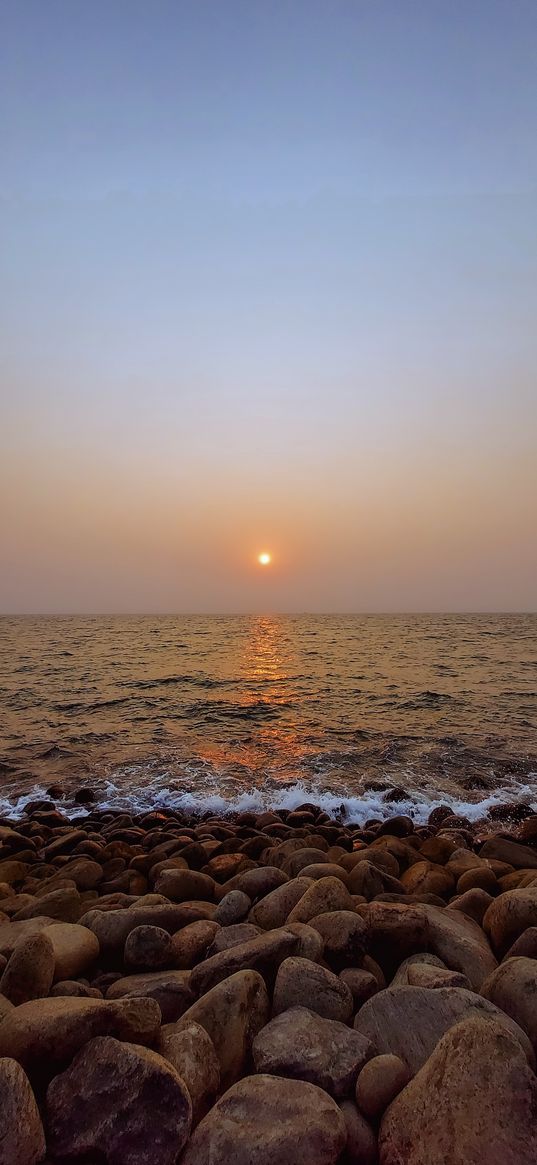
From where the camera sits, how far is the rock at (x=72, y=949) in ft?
11.9

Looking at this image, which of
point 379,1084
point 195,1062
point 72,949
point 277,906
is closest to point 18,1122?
point 195,1062

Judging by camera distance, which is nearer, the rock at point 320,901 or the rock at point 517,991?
the rock at point 517,991

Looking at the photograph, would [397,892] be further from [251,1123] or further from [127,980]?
[251,1123]

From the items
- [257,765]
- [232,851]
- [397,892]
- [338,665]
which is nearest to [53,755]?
[257,765]

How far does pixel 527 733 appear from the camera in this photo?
556 inches

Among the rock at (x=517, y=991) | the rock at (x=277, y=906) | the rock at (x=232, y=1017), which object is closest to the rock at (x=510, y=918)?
the rock at (x=517, y=991)

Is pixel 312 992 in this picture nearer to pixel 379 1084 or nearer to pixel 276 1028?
pixel 276 1028

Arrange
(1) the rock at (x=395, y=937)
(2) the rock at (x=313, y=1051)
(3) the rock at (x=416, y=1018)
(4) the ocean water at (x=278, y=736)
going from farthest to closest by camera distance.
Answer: (4) the ocean water at (x=278, y=736), (1) the rock at (x=395, y=937), (3) the rock at (x=416, y=1018), (2) the rock at (x=313, y=1051)

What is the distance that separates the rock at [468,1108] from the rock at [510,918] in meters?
1.69

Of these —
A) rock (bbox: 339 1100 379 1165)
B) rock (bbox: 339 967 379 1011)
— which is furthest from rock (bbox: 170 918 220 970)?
rock (bbox: 339 1100 379 1165)

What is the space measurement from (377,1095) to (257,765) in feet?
33.6

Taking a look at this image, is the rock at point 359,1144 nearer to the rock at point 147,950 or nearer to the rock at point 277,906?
the rock at point 147,950

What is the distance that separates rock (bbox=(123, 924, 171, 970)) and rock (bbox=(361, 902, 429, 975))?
141 cm

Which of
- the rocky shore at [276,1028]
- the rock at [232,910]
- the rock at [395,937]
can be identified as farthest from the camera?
the rock at [232,910]
